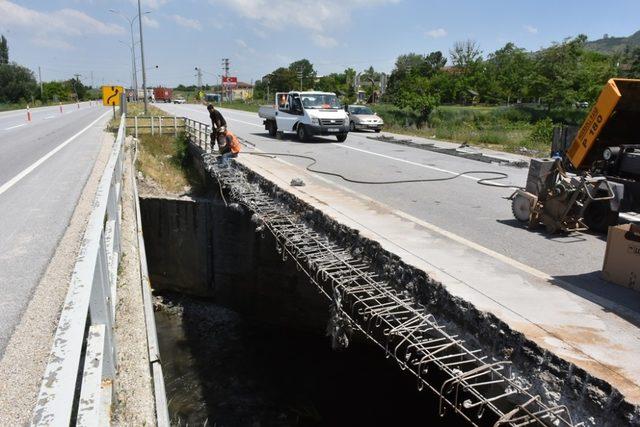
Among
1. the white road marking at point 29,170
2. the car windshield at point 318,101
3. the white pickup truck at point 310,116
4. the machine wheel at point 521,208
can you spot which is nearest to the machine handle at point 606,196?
the machine wheel at point 521,208

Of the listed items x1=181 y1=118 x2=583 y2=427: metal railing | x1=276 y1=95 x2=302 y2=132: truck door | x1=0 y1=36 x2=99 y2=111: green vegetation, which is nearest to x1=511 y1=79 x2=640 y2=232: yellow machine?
x1=181 y1=118 x2=583 y2=427: metal railing

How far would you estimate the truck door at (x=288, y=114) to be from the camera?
2188 centimetres

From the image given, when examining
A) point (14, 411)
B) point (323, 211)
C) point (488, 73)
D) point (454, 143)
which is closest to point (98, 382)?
point (14, 411)

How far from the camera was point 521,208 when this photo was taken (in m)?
8.43

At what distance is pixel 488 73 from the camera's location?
7488 centimetres

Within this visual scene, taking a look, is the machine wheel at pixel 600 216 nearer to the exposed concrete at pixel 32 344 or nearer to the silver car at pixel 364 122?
the exposed concrete at pixel 32 344

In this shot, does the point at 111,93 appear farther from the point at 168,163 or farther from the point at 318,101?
the point at 318,101

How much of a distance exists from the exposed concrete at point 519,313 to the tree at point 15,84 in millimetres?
90180

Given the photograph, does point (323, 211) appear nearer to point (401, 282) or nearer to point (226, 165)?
point (401, 282)

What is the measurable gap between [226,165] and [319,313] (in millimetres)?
5202

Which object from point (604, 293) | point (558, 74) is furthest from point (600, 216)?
point (558, 74)

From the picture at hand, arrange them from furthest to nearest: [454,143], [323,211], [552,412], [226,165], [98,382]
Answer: [454,143] → [226,165] → [323,211] → [552,412] → [98,382]

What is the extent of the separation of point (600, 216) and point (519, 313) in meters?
4.34

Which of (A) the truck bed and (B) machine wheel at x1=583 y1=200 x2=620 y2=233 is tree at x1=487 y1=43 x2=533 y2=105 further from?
(B) machine wheel at x1=583 y1=200 x2=620 y2=233
